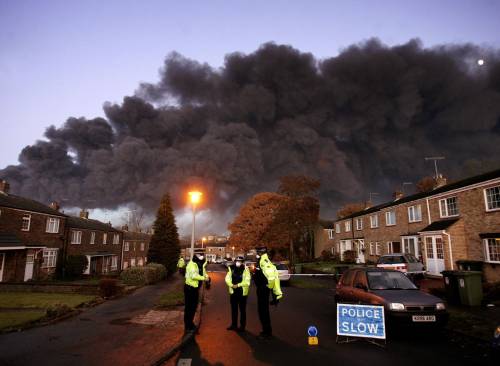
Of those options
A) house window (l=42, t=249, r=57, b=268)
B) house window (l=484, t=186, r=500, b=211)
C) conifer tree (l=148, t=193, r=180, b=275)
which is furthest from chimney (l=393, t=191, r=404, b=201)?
house window (l=42, t=249, r=57, b=268)

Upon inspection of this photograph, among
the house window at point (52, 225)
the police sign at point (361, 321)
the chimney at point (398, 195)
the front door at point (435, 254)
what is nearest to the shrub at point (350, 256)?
the chimney at point (398, 195)

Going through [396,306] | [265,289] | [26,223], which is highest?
[26,223]

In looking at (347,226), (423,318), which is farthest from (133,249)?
(423,318)

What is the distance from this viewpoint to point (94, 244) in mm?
39375

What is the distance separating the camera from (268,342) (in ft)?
25.2

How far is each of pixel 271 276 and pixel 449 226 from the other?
1727 cm

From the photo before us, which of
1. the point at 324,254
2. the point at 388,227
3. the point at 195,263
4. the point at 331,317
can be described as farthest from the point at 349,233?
the point at 195,263

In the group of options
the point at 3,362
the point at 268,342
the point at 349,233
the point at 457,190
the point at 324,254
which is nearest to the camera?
the point at 3,362

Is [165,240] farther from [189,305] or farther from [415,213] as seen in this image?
[189,305]

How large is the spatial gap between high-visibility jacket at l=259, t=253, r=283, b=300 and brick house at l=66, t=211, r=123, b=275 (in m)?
30.9

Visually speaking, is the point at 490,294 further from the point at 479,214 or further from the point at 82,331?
the point at 82,331

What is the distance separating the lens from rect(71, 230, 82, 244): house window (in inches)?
1361

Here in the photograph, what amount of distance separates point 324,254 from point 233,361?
42680mm

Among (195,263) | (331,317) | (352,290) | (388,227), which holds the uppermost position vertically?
(388,227)
